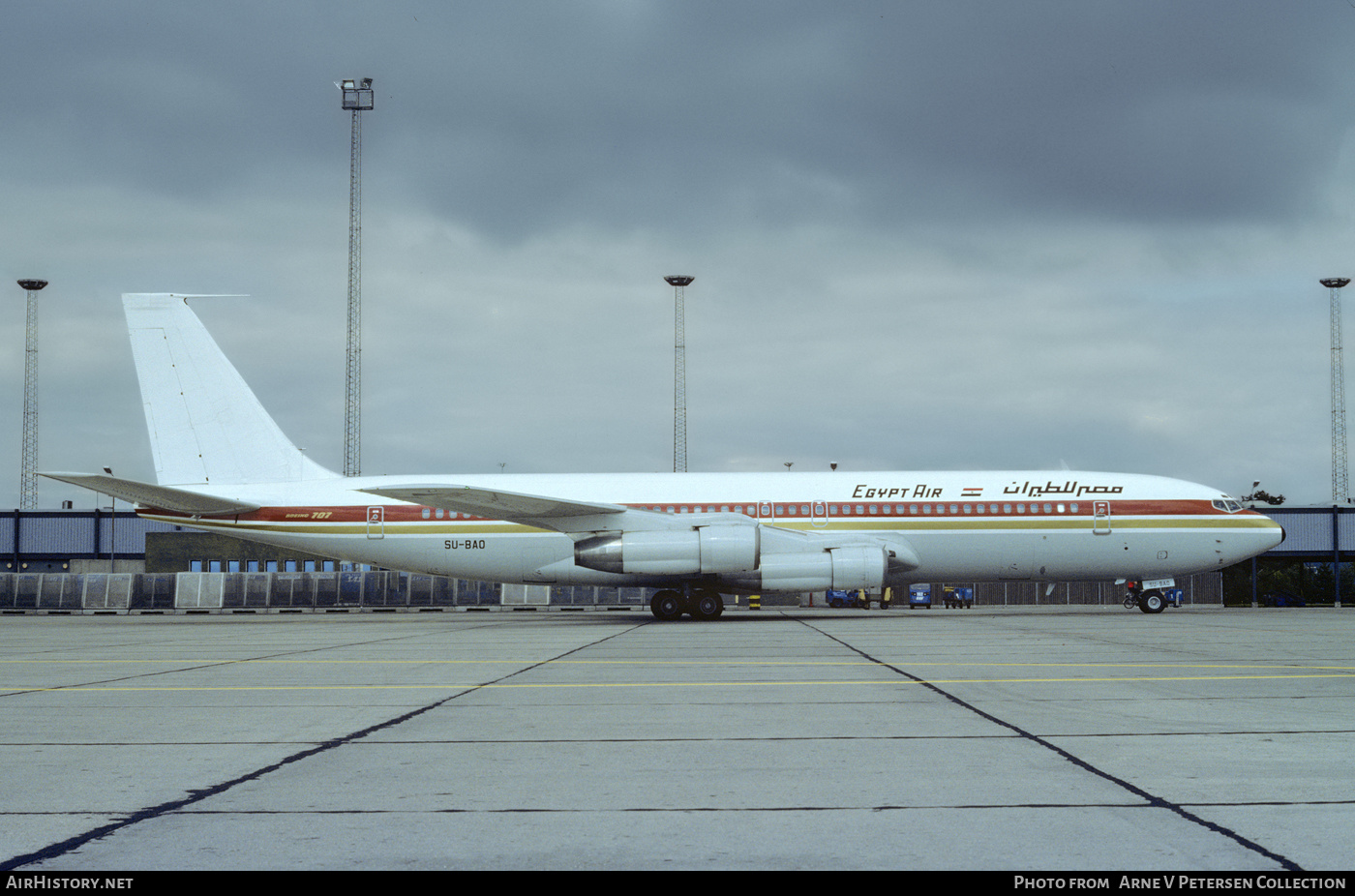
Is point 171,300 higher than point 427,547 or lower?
higher

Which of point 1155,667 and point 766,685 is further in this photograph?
point 1155,667

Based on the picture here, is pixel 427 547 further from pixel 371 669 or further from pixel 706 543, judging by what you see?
pixel 371 669

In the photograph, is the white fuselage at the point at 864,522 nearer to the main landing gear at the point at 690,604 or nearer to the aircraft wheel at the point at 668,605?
the main landing gear at the point at 690,604

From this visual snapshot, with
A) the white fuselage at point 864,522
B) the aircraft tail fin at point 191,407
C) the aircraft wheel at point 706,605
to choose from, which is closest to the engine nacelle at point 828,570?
the white fuselage at point 864,522

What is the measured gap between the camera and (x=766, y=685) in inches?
441

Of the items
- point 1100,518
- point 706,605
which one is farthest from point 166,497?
point 1100,518

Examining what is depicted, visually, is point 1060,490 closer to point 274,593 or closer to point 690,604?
point 690,604

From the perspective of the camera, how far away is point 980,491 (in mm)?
28000

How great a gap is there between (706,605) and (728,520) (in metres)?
2.54

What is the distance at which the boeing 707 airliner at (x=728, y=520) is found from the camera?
1072 inches

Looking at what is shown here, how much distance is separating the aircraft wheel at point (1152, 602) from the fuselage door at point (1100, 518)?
2851 millimetres

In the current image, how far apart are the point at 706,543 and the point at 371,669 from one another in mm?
12931

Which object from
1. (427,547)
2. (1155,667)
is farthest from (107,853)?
(427,547)

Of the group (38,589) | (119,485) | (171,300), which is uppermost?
(171,300)
